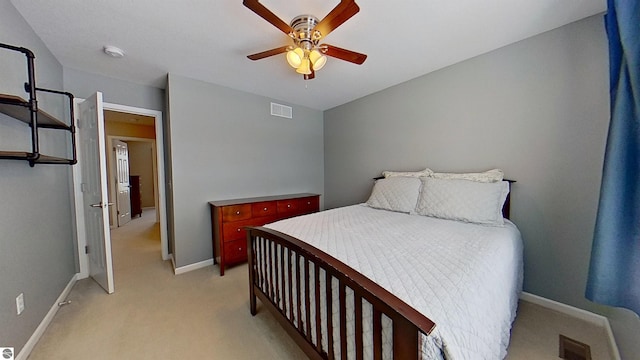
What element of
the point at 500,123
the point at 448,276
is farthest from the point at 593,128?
the point at 448,276

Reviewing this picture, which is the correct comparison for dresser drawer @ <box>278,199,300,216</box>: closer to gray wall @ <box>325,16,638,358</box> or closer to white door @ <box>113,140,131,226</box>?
gray wall @ <box>325,16,638,358</box>

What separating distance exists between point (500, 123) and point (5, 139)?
3844mm

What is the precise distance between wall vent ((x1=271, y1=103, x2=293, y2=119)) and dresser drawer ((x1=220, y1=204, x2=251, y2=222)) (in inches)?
62.5

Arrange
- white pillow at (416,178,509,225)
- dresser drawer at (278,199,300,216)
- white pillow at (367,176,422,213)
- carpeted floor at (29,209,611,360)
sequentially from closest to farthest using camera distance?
carpeted floor at (29,209,611,360) < white pillow at (416,178,509,225) < white pillow at (367,176,422,213) < dresser drawer at (278,199,300,216)

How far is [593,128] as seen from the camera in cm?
173

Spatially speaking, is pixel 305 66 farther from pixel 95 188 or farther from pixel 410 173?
pixel 95 188

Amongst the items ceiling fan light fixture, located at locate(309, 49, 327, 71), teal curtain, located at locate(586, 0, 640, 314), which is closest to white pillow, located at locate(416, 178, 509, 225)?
teal curtain, located at locate(586, 0, 640, 314)

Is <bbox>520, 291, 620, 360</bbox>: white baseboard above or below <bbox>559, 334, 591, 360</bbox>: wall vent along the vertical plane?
above

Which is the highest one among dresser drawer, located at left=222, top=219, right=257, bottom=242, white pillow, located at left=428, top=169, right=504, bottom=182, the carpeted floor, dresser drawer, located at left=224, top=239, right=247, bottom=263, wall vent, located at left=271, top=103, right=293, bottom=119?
wall vent, located at left=271, top=103, right=293, bottom=119

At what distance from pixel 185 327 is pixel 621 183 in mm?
2968

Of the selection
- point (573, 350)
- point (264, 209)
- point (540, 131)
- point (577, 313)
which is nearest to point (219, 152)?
point (264, 209)

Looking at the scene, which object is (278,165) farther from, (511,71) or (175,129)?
(511,71)

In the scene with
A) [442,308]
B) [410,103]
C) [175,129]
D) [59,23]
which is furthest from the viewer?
[410,103]

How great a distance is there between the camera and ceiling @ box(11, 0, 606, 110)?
1.58 metres
